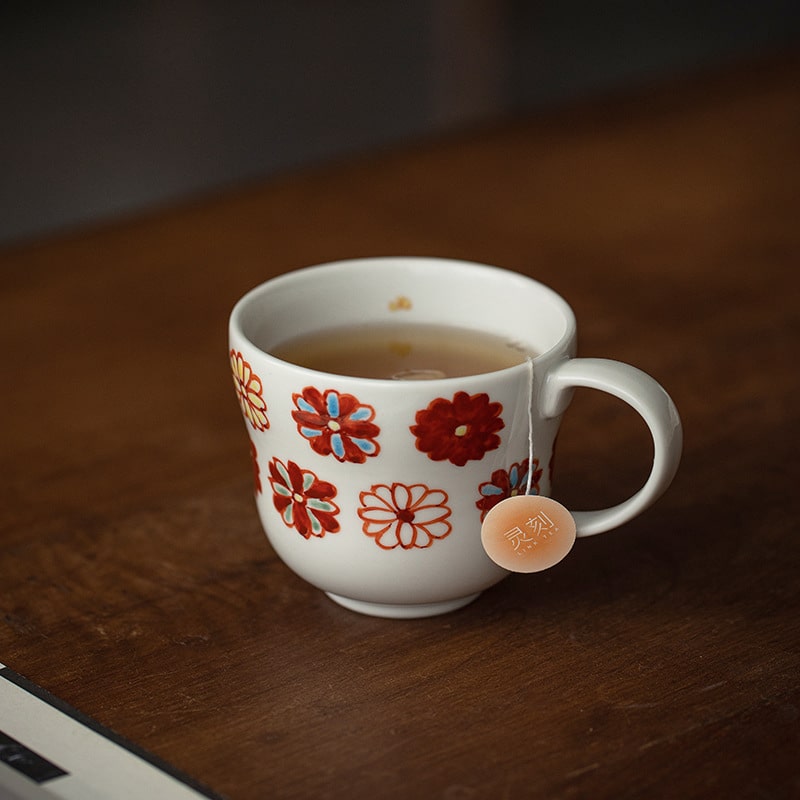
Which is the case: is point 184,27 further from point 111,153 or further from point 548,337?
point 548,337

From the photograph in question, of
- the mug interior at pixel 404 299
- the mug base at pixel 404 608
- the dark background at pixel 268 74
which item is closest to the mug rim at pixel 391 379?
the mug interior at pixel 404 299

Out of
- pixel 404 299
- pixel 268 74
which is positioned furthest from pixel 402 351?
pixel 268 74

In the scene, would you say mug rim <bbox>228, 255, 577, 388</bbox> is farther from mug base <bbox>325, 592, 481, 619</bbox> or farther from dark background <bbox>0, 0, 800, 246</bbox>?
dark background <bbox>0, 0, 800, 246</bbox>

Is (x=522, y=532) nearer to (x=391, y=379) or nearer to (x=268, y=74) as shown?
(x=391, y=379)

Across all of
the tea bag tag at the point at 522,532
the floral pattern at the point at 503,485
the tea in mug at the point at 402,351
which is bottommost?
the tea bag tag at the point at 522,532

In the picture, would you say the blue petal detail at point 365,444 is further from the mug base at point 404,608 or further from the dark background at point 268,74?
the dark background at point 268,74

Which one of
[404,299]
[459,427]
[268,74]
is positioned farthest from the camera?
[268,74]

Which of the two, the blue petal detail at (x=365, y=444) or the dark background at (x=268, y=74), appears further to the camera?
the dark background at (x=268, y=74)
